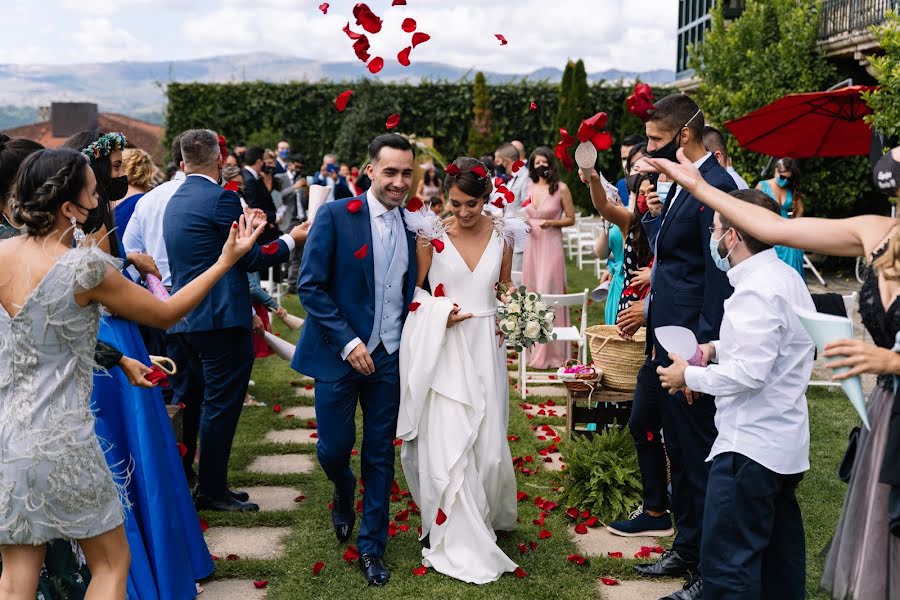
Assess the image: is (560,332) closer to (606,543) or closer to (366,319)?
(606,543)

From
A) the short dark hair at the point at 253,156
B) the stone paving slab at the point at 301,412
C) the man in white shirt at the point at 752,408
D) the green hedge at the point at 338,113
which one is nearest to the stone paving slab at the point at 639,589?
the man in white shirt at the point at 752,408

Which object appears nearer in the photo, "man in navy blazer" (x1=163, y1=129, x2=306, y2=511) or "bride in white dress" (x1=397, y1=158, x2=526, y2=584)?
"bride in white dress" (x1=397, y1=158, x2=526, y2=584)

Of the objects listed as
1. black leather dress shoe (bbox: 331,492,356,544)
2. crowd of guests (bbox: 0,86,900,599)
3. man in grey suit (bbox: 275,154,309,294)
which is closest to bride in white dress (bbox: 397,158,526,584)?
black leather dress shoe (bbox: 331,492,356,544)

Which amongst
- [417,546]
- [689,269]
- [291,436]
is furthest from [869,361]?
[291,436]

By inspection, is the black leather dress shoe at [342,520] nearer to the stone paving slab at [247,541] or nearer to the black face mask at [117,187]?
the stone paving slab at [247,541]

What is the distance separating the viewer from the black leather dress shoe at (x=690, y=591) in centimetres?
427

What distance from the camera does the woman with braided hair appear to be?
3031 millimetres

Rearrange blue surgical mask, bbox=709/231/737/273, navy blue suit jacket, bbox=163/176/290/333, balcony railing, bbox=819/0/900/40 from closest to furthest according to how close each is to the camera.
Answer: blue surgical mask, bbox=709/231/737/273
navy blue suit jacket, bbox=163/176/290/333
balcony railing, bbox=819/0/900/40

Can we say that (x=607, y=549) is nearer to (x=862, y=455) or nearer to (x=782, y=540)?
(x=782, y=540)

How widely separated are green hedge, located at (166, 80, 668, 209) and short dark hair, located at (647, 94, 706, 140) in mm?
20160

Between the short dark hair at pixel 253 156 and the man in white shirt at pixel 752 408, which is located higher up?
the short dark hair at pixel 253 156

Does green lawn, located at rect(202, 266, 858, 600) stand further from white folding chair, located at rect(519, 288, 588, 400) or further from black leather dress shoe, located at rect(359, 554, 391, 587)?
white folding chair, located at rect(519, 288, 588, 400)

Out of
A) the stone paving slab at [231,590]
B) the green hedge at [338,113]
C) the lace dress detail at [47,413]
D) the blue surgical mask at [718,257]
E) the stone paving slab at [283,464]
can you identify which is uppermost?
the green hedge at [338,113]

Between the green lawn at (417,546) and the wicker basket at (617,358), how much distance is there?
81 cm
